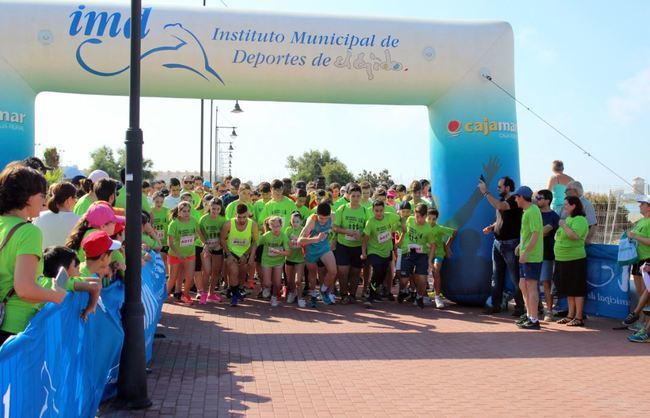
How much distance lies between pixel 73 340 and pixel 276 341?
404 cm

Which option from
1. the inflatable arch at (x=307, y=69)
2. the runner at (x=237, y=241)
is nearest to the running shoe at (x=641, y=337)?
the inflatable arch at (x=307, y=69)

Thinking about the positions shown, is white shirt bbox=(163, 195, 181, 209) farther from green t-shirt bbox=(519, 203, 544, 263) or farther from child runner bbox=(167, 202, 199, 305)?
green t-shirt bbox=(519, 203, 544, 263)

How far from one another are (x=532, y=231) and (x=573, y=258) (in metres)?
0.94

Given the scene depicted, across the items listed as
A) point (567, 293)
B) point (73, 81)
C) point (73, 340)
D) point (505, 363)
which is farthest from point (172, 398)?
point (567, 293)

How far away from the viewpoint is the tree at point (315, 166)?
79.2 metres

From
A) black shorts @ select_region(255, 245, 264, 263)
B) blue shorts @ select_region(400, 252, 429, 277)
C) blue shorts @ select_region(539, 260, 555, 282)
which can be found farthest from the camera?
black shorts @ select_region(255, 245, 264, 263)

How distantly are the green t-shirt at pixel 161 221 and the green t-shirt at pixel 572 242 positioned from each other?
238 inches

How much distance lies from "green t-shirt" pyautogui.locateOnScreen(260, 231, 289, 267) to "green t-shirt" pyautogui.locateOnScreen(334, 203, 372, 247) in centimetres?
96

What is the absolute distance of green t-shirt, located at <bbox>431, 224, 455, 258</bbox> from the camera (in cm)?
1049

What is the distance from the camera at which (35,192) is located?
401 centimetres

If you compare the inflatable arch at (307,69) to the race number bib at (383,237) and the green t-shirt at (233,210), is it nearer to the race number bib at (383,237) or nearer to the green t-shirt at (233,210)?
the race number bib at (383,237)

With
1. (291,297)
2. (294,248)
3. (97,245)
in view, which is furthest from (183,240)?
(97,245)

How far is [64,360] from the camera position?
4082 millimetres

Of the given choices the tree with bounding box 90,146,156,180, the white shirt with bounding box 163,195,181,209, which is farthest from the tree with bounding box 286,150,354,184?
the white shirt with bounding box 163,195,181,209
